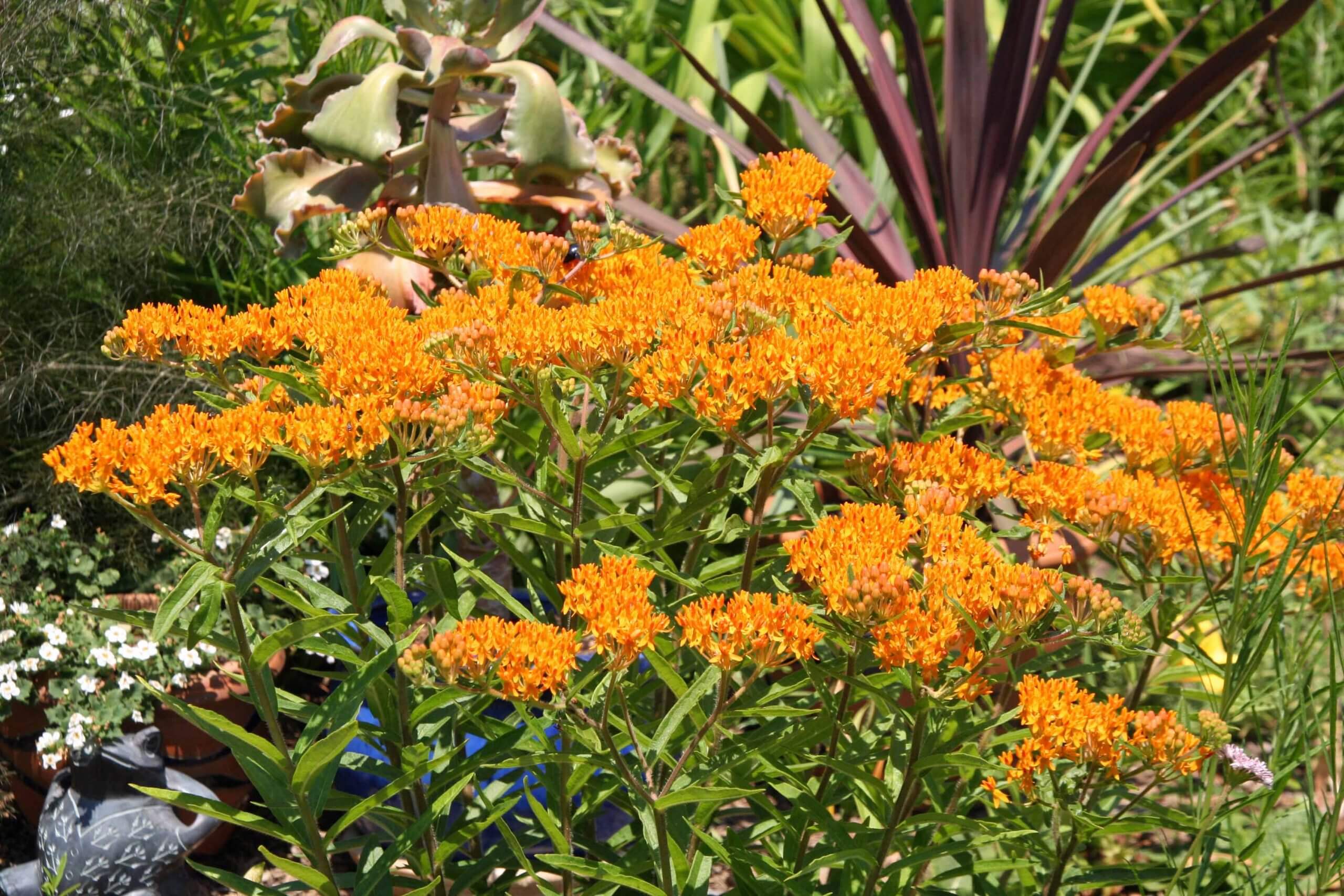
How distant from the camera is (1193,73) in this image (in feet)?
9.33

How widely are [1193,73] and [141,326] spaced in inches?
92.3

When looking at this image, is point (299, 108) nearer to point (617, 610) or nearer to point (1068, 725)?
point (617, 610)

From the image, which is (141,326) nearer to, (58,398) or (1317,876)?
(58,398)

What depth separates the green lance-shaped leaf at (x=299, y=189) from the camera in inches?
93.4

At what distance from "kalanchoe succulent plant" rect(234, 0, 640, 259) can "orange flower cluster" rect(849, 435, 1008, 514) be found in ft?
3.51

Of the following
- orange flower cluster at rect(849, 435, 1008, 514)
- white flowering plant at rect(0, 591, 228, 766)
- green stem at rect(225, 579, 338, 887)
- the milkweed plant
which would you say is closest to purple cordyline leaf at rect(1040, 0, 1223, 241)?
the milkweed plant

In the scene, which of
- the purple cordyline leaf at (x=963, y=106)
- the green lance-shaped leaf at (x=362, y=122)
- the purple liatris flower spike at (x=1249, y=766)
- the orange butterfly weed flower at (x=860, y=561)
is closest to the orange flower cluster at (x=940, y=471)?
the orange butterfly weed flower at (x=860, y=561)

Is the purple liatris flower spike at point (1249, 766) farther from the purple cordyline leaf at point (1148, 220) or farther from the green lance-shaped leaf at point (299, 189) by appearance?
the purple cordyline leaf at point (1148, 220)

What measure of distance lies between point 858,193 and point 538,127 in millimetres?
1126

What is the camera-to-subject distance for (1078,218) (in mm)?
2715

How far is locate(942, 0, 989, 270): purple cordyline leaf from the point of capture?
3.13 meters

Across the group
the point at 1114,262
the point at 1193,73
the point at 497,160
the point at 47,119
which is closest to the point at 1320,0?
the point at 1114,262

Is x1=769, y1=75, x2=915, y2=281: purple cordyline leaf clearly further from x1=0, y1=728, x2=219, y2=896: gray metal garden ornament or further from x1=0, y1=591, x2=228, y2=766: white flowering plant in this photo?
x1=0, y1=728, x2=219, y2=896: gray metal garden ornament

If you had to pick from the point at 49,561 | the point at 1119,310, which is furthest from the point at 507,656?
the point at 49,561
